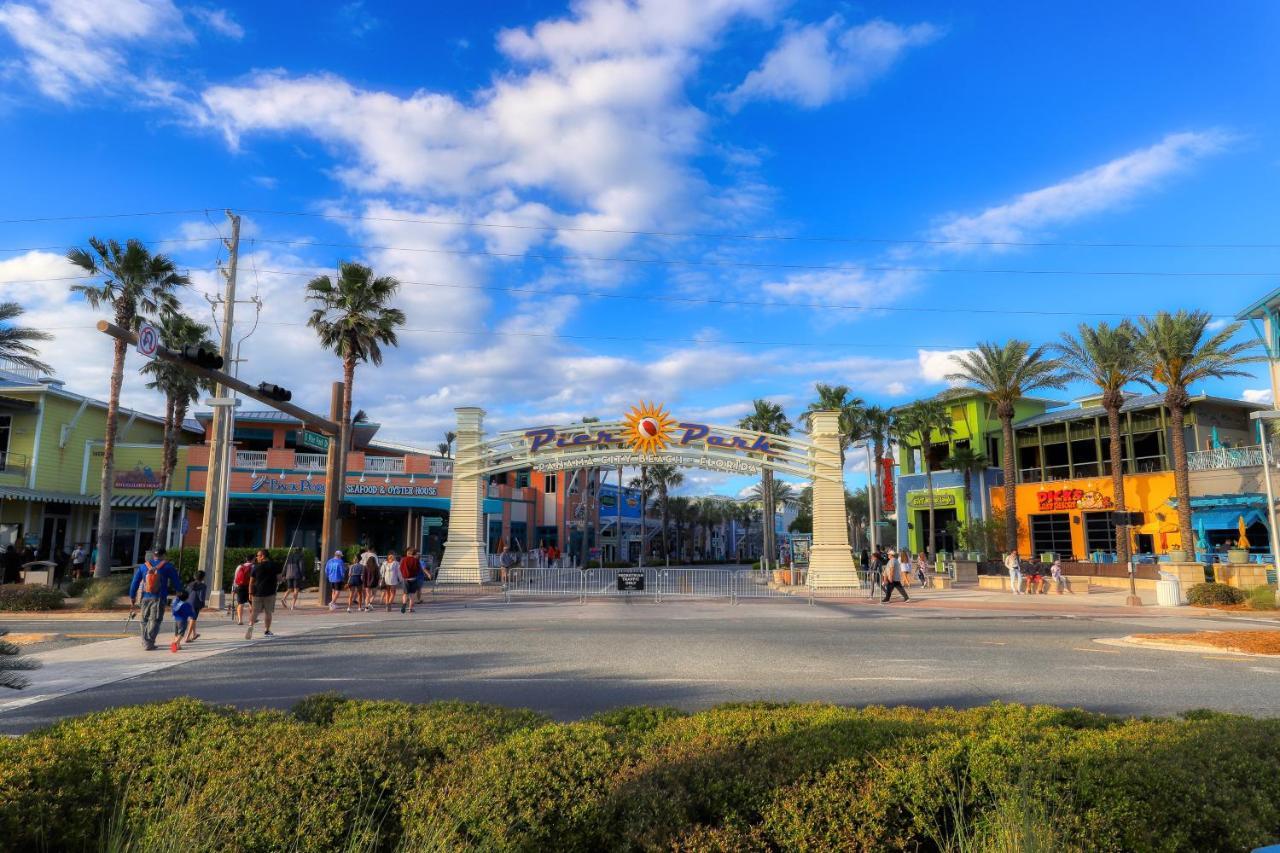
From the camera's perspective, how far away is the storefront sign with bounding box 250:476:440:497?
35.9 meters

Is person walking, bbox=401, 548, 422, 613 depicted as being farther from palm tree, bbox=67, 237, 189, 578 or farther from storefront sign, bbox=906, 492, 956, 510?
storefront sign, bbox=906, 492, 956, 510

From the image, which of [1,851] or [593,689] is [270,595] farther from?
[1,851]

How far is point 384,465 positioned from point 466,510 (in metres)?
7.54

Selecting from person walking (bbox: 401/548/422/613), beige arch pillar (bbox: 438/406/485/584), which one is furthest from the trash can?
beige arch pillar (bbox: 438/406/485/584)

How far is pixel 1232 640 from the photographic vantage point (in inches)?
578

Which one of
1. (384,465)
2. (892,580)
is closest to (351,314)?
(384,465)

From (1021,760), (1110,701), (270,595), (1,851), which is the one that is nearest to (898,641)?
(1110,701)

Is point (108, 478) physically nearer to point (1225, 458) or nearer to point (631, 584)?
point (631, 584)

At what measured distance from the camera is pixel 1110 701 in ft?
30.0

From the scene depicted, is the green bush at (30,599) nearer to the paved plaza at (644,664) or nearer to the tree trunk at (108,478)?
the paved plaza at (644,664)

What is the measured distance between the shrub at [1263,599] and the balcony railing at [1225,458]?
14049 mm

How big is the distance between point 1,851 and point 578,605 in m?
21.4

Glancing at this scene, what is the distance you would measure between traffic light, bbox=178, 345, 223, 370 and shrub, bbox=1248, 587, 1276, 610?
2832 centimetres

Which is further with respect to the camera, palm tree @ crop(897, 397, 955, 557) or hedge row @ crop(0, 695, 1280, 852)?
palm tree @ crop(897, 397, 955, 557)
